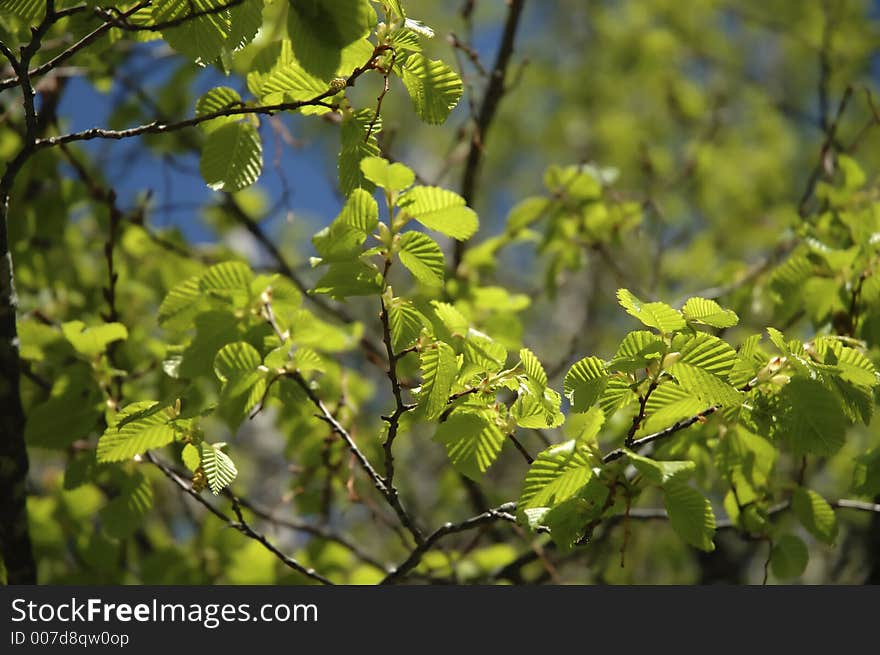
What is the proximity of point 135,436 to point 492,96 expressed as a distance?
1.40 metres

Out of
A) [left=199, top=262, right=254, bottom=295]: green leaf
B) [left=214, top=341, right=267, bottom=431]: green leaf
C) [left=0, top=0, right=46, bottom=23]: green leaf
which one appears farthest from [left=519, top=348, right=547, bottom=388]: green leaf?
[left=0, top=0, right=46, bottom=23]: green leaf

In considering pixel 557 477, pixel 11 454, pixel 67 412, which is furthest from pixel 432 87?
pixel 11 454

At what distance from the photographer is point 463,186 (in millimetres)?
2223

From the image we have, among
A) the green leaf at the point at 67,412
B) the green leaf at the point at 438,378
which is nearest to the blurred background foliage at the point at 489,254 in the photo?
the green leaf at the point at 67,412

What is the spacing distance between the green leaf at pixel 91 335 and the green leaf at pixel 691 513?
1.12 metres

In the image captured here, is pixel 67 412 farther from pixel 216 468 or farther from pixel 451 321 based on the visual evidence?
pixel 451 321

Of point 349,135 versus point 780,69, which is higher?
point 780,69

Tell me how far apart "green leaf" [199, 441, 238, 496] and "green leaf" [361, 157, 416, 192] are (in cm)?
49

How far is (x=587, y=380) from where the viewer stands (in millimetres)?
1183

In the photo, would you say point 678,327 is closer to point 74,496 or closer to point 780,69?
point 74,496

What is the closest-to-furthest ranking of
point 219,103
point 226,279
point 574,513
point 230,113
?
point 574,513
point 230,113
point 219,103
point 226,279

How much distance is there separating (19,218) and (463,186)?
1138mm

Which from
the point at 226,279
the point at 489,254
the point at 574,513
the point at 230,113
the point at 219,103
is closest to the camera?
the point at 574,513

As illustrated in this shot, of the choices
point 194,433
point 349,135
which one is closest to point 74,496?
point 194,433
